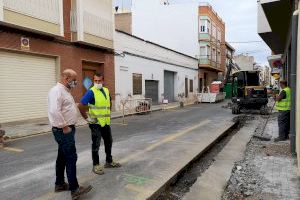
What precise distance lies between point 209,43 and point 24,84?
33.8m

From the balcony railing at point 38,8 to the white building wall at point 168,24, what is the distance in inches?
1111

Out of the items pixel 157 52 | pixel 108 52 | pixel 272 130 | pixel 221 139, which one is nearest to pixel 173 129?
pixel 221 139

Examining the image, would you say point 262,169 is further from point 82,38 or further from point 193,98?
point 193,98

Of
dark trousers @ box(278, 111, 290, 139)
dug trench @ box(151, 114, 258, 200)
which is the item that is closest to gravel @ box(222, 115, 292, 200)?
dark trousers @ box(278, 111, 290, 139)

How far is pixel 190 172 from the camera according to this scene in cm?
688

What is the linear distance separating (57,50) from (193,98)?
19485 mm

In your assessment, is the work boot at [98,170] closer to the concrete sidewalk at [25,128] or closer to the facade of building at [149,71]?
the concrete sidewalk at [25,128]

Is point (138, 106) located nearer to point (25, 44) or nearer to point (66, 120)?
point (25, 44)

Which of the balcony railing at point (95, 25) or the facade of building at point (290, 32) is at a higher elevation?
the balcony railing at point (95, 25)

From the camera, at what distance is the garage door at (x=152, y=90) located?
27.6 m

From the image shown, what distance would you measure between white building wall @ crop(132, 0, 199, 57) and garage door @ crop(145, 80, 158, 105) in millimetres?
16035

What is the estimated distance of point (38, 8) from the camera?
47.7 feet

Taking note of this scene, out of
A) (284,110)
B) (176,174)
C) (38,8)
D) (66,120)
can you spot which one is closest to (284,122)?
(284,110)

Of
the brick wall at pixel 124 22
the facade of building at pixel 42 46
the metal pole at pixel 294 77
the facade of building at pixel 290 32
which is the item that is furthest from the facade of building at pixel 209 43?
the metal pole at pixel 294 77
